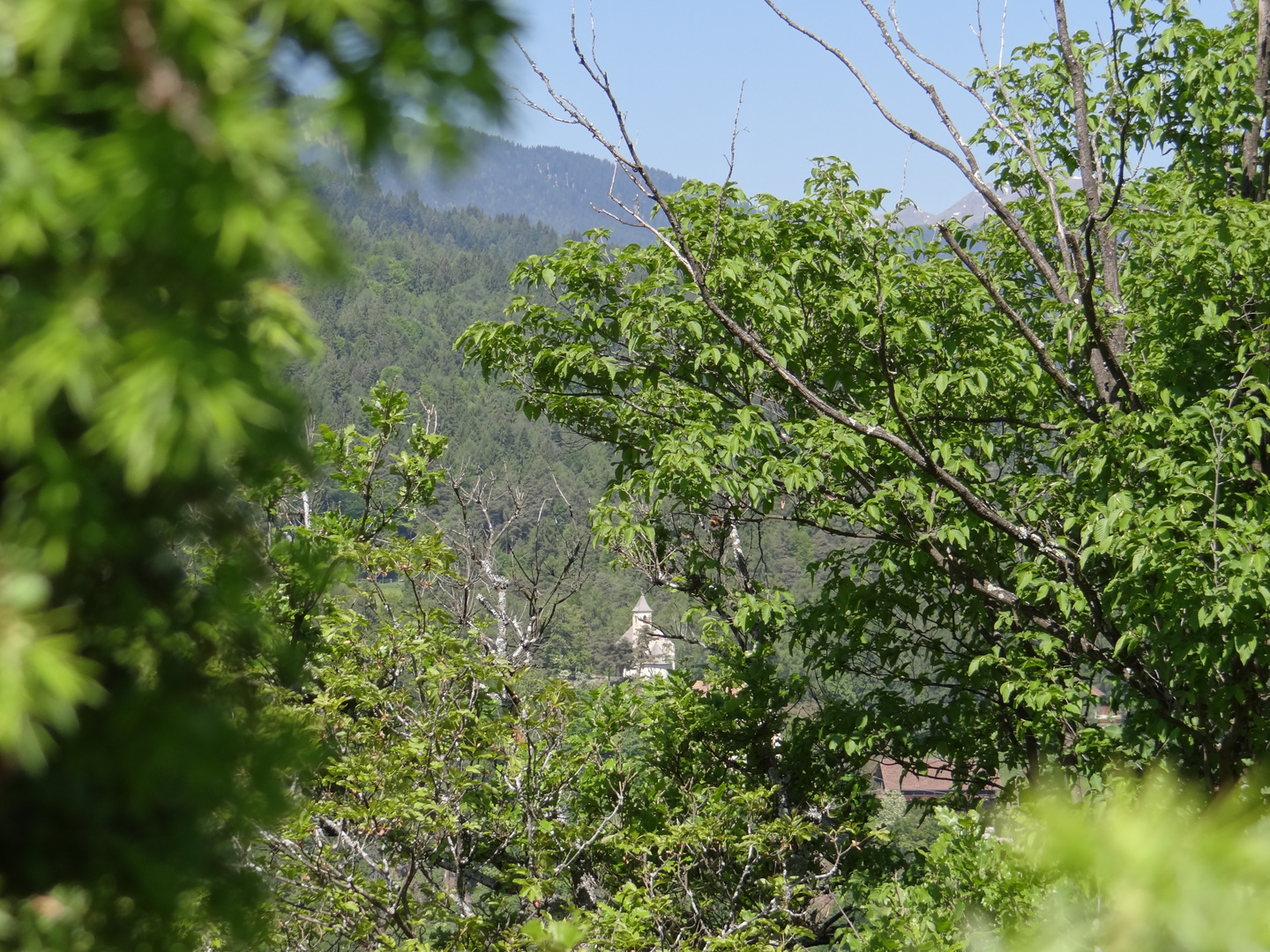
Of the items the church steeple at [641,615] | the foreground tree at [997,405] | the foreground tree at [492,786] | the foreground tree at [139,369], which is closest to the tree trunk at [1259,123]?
the foreground tree at [997,405]

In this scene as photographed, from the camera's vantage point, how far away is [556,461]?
290ft

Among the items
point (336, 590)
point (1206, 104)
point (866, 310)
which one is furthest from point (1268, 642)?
point (336, 590)

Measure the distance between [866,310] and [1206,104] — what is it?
84.6 inches

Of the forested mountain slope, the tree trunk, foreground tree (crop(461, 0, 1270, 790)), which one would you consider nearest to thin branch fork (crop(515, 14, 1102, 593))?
foreground tree (crop(461, 0, 1270, 790))

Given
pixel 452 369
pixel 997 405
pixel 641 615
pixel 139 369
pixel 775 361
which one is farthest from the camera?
pixel 452 369

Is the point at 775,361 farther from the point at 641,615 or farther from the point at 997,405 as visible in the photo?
the point at 641,615

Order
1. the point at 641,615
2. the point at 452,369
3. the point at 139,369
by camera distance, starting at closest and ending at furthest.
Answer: the point at 139,369, the point at 641,615, the point at 452,369

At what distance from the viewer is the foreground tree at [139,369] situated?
0.62 metres

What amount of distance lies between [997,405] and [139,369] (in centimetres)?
605

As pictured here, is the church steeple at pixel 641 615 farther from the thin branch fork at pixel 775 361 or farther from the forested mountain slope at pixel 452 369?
the thin branch fork at pixel 775 361

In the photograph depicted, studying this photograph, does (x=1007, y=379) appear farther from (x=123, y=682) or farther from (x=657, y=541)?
(x=123, y=682)

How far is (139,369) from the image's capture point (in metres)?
0.61

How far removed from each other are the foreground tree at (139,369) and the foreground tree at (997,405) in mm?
3305

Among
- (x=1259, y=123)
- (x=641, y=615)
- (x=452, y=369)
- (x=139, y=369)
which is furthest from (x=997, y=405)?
(x=452, y=369)
